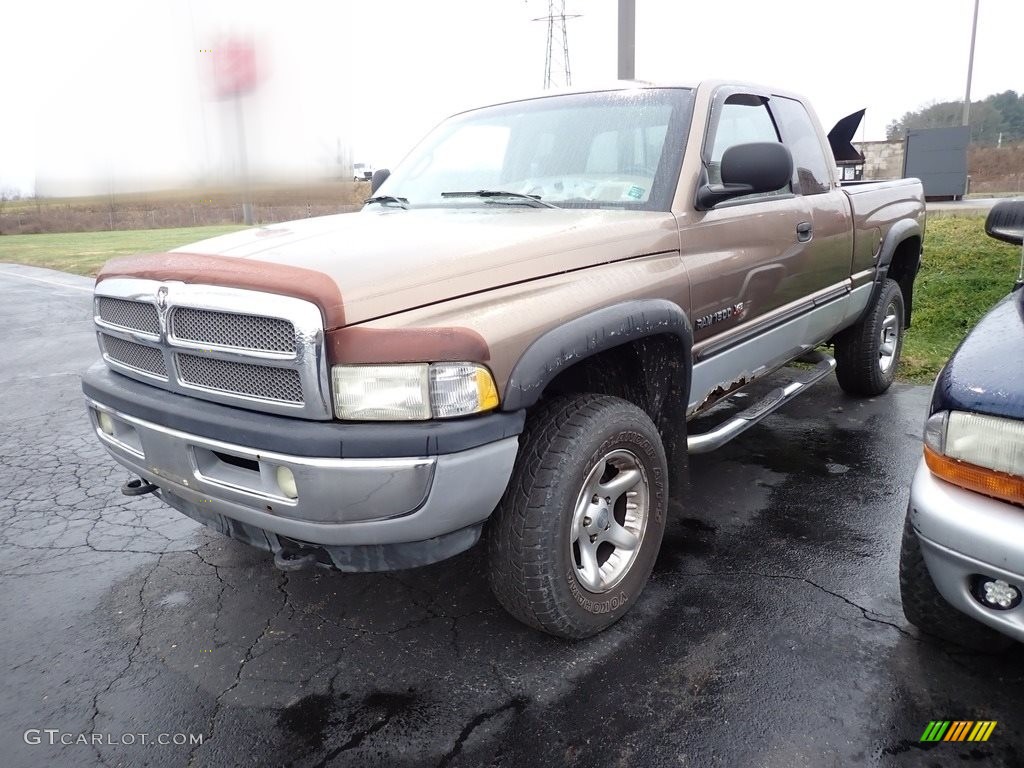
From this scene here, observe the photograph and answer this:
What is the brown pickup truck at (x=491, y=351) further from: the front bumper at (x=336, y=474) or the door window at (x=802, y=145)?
the door window at (x=802, y=145)

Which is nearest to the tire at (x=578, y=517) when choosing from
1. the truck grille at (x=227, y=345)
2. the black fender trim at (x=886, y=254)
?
the truck grille at (x=227, y=345)

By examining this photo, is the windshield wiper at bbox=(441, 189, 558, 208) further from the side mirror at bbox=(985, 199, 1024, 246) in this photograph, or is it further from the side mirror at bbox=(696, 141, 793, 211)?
the side mirror at bbox=(985, 199, 1024, 246)

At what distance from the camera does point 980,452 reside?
1.92 metres

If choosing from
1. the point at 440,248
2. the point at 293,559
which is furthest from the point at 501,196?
the point at 293,559

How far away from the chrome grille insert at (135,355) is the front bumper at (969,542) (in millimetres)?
2330

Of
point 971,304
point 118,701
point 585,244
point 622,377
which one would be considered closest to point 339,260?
point 585,244

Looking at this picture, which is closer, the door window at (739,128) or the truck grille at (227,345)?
the truck grille at (227,345)

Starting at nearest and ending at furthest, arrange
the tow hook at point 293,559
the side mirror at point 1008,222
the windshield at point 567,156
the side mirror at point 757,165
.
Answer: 1. the tow hook at point 293,559
2. the side mirror at point 1008,222
3. the side mirror at point 757,165
4. the windshield at point 567,156

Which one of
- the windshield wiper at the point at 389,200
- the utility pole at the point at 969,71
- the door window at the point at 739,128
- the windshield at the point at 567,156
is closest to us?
the windshield at the point at 567,156

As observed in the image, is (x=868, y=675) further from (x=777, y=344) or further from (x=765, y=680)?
(x=777, y=344)

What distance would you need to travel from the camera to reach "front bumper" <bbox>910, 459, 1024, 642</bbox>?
5.97 feet

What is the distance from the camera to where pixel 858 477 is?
395 centimetres

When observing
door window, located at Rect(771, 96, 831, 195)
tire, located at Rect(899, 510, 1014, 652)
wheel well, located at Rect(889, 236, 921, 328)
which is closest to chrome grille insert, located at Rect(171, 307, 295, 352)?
tire, located at Rect(899, 510, 1014, 652)

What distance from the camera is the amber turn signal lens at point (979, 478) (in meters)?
1.87
